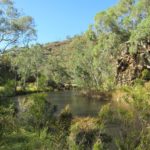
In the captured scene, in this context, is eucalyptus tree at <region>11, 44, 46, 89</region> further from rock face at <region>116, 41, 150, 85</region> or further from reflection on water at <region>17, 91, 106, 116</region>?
reflection on water at <region>17, 91, 106, 116</region>

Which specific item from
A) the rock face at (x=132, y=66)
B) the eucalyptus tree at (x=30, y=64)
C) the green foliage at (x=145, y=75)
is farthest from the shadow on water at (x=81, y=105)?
the eucalyptus tree at (x=30, y=64)

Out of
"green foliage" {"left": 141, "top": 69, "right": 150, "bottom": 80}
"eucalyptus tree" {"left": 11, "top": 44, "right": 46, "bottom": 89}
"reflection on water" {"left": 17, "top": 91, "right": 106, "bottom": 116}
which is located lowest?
"reflection on water" {"left": 17, "top": 91, "right": 106, "bottom": 116}

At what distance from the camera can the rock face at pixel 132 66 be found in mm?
63250

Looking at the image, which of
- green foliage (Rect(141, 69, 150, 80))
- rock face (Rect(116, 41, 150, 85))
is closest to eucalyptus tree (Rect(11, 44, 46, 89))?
rock face (Rect(116, 41, 150, 85))

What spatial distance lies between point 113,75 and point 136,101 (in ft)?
164

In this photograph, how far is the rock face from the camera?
208 feet

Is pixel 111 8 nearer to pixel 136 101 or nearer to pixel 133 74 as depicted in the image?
pixel 133 74

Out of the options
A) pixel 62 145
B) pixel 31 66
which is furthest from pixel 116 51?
pixel 62 145

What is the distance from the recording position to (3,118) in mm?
18328

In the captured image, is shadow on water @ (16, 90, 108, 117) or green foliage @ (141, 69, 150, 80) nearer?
shadow on water @ (16, 90, 108, 117)

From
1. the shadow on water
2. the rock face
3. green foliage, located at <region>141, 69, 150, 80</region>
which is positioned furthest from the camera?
the rock face

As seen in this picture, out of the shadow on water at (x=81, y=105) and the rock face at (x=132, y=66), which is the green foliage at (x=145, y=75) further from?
the shadow on water at (x=81, y=105)

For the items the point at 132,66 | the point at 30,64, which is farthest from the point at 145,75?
the point at 30,64

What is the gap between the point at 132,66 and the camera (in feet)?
222
